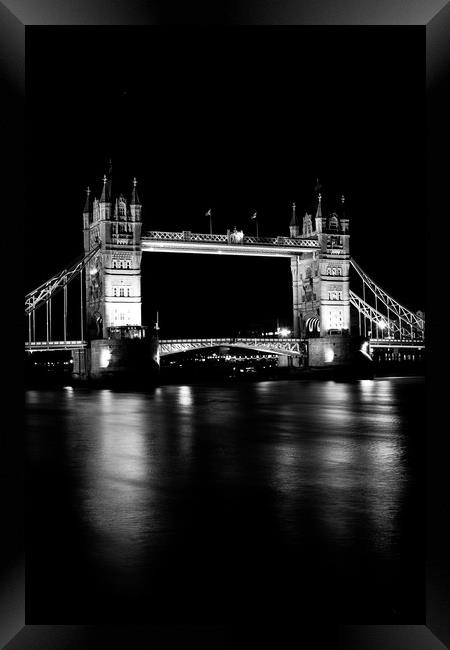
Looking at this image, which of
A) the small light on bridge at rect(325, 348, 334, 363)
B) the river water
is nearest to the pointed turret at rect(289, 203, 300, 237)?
the small light on bridge at rect(325, 348, 334, 363)

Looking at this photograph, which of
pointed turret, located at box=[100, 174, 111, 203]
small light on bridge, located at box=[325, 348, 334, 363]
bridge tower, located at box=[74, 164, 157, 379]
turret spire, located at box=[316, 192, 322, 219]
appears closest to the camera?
bridge tower, located at box=[74, 164, 157, 379]

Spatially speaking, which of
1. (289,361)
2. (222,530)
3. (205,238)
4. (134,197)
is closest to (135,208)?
(134,197)

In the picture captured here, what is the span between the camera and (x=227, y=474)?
333 inches

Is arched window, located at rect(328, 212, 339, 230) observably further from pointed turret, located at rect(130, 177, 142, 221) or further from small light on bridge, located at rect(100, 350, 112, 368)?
small light on bridge, located at rect(100, 350, 112, 368)

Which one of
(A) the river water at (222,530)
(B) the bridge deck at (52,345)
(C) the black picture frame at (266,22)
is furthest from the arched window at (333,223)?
(C) the black picture frame at (266,22)

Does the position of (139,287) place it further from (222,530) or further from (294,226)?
(222,530)

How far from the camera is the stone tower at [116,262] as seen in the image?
1636 inches

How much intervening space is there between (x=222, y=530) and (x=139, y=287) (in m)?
37.5

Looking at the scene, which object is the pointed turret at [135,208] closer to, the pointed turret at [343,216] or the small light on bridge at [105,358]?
the small light on bridge at [105,358]

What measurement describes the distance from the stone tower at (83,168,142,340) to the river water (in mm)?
29361

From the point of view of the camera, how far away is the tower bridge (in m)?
39.9
